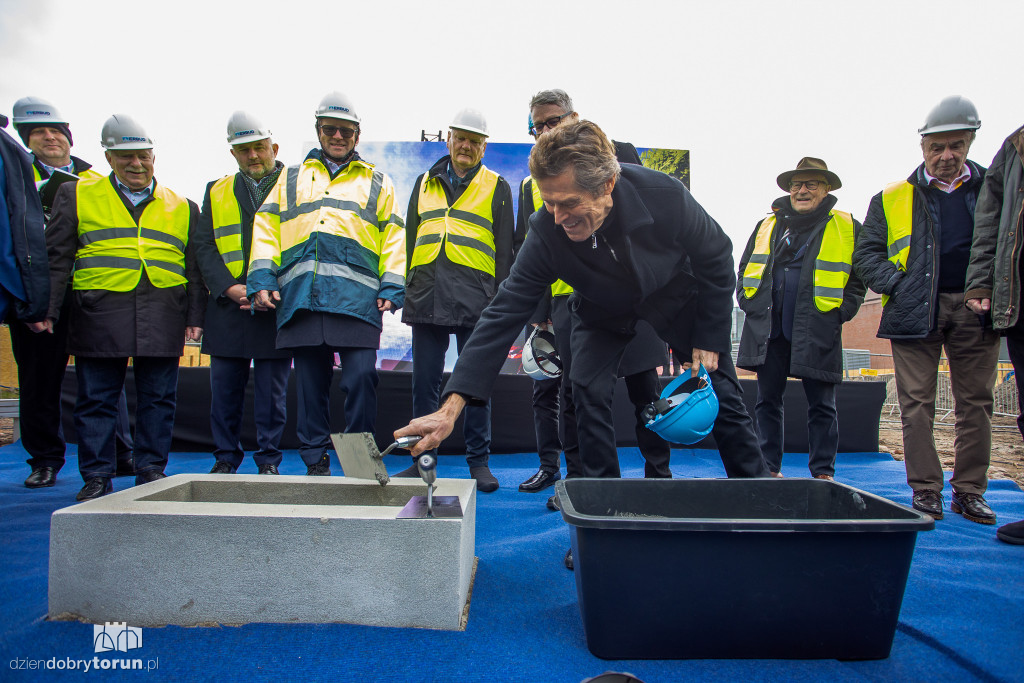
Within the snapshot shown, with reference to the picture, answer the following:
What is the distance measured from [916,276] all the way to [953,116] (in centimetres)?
66

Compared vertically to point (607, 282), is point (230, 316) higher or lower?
lower

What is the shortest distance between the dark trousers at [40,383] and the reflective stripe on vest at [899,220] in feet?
12.0

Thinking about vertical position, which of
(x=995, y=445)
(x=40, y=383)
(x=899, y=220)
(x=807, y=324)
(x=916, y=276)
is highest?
(x=899, y=220)

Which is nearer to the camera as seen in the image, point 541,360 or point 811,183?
point 541,360

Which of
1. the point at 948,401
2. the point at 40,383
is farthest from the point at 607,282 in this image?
the point at 948,401

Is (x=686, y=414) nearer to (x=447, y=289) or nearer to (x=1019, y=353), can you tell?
(x=447, y=289)

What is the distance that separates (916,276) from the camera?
2.35 m

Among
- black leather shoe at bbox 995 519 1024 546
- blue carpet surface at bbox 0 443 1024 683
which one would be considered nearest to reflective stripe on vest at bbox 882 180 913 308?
black leather shoe at bbox 995 519 1024 546

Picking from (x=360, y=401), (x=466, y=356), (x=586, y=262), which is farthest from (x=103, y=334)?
(x=586, y=262)

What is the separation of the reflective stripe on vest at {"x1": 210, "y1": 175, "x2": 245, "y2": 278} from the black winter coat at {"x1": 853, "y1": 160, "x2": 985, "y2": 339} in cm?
Answer: 292

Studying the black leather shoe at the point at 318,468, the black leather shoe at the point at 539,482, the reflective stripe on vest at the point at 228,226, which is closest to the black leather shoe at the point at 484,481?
the black leather shoe at the point at 539,482

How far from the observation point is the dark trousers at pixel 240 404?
2.62 m

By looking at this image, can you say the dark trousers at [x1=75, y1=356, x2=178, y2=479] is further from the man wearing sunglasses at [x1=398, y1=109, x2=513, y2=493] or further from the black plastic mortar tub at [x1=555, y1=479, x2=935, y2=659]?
the black plastic mortar tub at [x1=555, y1=479, x2=935, y2=659]

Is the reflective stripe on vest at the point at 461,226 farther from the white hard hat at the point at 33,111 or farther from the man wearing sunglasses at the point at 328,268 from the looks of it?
the white hard hat at the point at 33,111
